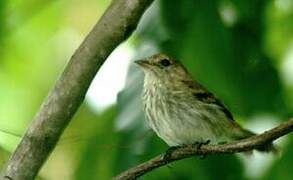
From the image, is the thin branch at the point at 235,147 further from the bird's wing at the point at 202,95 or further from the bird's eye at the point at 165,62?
the bird's eye at the point at 165,62

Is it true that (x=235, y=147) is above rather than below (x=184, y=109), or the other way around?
above

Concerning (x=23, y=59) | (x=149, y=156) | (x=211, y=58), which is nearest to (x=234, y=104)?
(x=211, y=58)

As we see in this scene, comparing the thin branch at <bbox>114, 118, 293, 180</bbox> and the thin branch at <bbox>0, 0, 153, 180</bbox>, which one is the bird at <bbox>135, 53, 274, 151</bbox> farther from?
the thin branch at <bbox>114, 118, 293, 180</bbox>

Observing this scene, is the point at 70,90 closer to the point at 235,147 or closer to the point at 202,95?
the point at 235,147

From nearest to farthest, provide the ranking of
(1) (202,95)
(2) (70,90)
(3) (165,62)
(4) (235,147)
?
(4) (235,147) < (2) (70,90) < (1) (202,95) < (3) (165,62)

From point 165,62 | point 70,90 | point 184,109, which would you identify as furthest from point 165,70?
point 70,90

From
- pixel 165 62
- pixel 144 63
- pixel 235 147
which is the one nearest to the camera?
pixel 235 147
